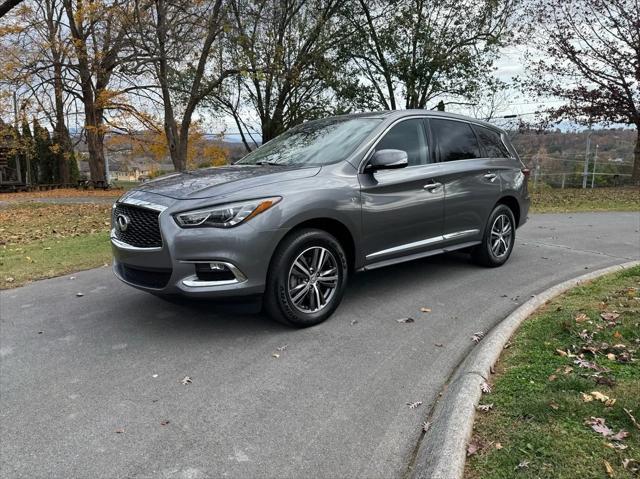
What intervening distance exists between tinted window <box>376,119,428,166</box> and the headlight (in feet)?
5.36

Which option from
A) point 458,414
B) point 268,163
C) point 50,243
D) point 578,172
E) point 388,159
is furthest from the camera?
point 578,172

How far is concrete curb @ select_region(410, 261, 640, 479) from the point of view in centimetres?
242

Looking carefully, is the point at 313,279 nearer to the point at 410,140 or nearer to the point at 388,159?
the point at 388,159

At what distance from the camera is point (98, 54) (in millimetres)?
20656

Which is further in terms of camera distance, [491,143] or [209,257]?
[491,143]

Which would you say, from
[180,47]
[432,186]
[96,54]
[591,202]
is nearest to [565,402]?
[432,186]

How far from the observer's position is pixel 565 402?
2844mm

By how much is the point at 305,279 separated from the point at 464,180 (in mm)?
2426

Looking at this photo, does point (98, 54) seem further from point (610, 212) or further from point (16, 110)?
point (610, 212)

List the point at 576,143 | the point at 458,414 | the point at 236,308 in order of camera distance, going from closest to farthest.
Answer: the point at 458,414 → the point at 236,308 → the point at 576,143

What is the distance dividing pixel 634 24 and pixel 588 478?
2119cm

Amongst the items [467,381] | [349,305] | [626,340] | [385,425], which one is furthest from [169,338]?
[626,340]

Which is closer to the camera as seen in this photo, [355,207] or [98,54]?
[355,207]

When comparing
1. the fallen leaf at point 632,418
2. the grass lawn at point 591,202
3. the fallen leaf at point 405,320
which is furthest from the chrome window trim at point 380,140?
the grass lawn at point 591,202
